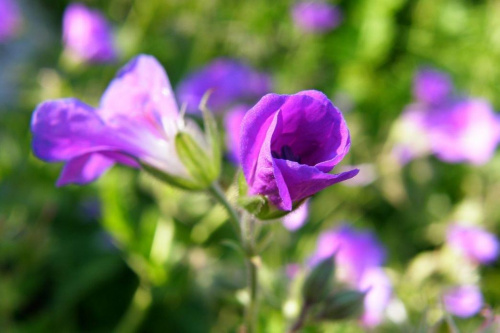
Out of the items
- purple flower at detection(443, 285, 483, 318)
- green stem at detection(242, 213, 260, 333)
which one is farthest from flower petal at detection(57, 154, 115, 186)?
purple flower at detection(443, 285, 483, 318)

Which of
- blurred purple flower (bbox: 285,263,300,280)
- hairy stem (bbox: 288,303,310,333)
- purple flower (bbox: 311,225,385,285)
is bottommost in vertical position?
purple flower (bbox: 311,225,385,285)

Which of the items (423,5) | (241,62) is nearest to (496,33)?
(423,5)

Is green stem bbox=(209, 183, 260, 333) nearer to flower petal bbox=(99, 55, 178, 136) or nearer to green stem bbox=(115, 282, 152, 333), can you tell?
flower petal bbox=(99, 55, 178, 136)

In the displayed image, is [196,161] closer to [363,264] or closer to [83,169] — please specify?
[83,169]

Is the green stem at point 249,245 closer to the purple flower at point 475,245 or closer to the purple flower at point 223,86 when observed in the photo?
the purple flower at point 475,245

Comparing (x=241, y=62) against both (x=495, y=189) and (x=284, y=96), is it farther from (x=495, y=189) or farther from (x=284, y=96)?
(x=284, y=96)

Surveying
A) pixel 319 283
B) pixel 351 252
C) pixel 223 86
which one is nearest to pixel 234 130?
pixel 223 86
